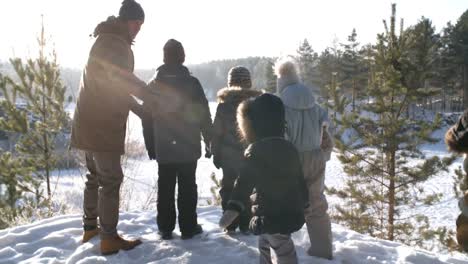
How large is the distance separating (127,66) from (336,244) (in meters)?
2.98

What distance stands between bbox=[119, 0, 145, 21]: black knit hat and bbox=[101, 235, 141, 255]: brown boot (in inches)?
88.9

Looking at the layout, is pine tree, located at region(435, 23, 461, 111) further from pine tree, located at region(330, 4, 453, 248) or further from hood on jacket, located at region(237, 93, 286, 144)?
hood on jacket, located at region(237, 93, 286, 144)

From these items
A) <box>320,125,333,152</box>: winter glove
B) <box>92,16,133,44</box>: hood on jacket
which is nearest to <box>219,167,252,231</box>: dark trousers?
<box>320,125,333,152</box>: winter glove

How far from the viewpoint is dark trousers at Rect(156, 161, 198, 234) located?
15.2ft

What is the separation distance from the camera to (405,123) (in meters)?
11.1

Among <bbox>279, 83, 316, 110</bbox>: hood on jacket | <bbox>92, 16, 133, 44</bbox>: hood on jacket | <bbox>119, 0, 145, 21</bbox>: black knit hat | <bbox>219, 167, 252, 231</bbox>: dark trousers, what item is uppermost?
<bbox>119, 0, 145, 21</bbox>: black knit hat

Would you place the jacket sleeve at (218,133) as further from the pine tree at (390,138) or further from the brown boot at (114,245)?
the pine tree at (390,138)

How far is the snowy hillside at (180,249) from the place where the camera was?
434cm

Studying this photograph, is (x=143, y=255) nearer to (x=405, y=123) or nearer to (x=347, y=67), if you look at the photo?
(x=405, y=123)

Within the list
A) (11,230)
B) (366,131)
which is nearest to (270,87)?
(366,131)

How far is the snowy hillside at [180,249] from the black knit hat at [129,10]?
2419mm

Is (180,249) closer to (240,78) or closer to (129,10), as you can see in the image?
(240,78)

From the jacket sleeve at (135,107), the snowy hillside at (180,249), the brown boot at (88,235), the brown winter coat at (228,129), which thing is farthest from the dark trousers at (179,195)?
the brown boot at (88,235)

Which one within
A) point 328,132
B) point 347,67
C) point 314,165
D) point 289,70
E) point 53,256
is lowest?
point 53,256
